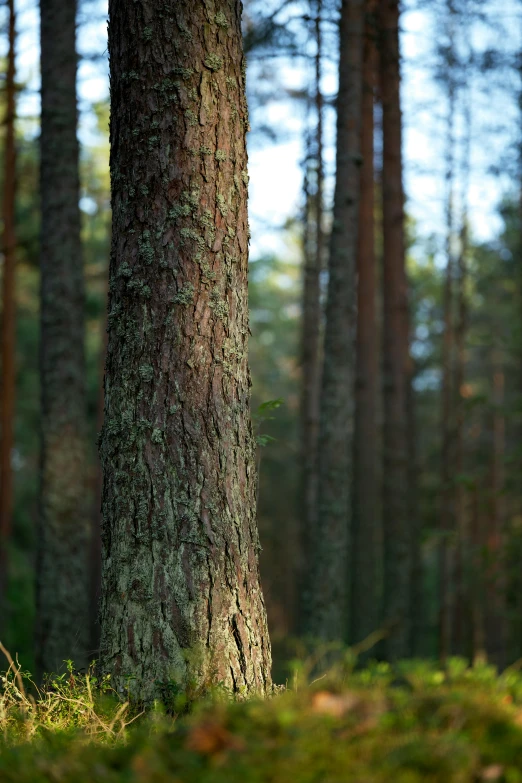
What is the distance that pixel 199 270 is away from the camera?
3.42 m

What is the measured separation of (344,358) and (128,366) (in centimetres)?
555

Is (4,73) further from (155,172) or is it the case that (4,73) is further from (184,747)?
(184,747)

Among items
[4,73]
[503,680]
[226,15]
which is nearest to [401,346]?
[4,73]

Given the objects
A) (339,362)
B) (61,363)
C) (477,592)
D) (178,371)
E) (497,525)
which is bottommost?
(477,592)

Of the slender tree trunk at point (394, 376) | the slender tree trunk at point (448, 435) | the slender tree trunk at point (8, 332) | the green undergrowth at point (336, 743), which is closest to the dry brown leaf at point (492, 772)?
the green undergrowth at point (336, 743)

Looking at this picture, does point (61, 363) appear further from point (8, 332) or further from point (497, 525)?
point (497, 525)

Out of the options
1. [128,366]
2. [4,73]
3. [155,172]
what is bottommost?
[128,366]

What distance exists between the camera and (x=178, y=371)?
3.33 meters

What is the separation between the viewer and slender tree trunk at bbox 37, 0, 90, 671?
23.8 ft

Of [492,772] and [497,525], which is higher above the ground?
[492,772]

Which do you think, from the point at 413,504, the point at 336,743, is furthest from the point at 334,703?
the point at 413,504

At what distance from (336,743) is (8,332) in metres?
12.6

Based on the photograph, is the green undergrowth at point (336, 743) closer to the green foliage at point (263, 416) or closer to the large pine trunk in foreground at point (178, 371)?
the large pine trunk in foreground at point (178, 371)

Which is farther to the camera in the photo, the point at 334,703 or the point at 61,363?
the point at 61,363
